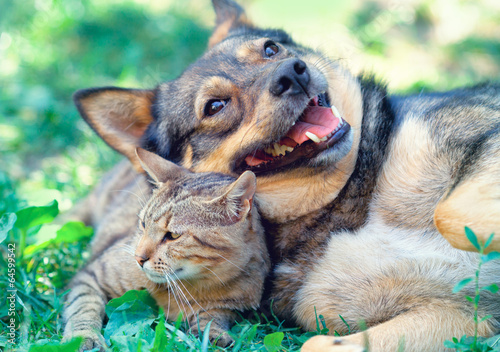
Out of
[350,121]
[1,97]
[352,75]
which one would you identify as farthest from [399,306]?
[1,97]

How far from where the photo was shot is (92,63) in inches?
291

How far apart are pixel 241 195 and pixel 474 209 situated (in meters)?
1.28

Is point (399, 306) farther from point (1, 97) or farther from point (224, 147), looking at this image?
point (1, 97)

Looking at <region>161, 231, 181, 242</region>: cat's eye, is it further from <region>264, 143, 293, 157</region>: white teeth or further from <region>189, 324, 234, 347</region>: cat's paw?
<region>264, 143, 293, 157</region>: white teeth

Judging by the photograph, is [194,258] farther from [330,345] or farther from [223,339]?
[330,345]

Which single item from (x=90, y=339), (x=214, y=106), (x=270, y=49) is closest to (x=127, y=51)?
(x=270, y=49)

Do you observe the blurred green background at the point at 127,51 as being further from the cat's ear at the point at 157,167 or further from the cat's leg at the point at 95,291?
the cat's ear at the point at 157,167

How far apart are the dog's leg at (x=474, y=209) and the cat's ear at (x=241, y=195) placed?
1.06 m

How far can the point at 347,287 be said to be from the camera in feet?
9.18

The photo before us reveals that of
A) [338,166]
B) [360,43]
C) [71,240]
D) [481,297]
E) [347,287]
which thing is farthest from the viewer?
[360,43]

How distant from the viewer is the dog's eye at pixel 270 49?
141 inches

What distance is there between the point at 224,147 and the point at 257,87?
0.48 meters

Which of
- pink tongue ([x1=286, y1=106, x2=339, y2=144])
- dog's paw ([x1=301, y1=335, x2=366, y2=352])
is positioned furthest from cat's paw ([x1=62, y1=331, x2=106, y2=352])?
pink tongue ([x1=286, y1=106, x2=339, y2=144])

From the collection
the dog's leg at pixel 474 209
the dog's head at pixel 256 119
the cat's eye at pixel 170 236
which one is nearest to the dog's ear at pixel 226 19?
the dog's head at pixel 256 119
